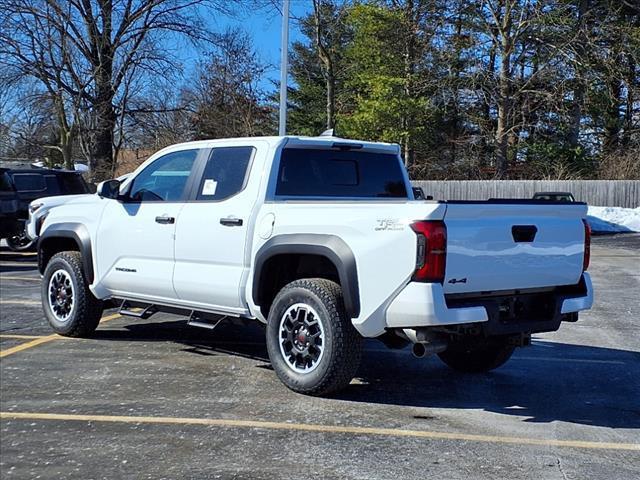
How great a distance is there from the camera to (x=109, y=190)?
7238 millimetres

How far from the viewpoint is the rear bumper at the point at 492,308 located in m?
4.92

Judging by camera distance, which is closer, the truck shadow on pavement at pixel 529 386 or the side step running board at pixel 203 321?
the truck shadow on pavement at pixel 529 386

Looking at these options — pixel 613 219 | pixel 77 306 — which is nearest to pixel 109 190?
pixel 77 306

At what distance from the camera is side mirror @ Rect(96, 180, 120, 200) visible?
720 centimetres

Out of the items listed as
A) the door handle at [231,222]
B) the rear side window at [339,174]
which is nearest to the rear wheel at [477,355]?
the rear side window at [339,174]

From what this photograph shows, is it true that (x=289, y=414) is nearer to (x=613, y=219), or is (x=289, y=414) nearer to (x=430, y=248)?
(x=430, y=248)

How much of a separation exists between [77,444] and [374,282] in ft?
7.07

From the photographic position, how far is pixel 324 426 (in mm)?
5020

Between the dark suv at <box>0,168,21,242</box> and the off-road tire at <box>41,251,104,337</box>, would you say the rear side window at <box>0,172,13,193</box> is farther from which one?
the off-road tire at <box>41,251,104,337</box>

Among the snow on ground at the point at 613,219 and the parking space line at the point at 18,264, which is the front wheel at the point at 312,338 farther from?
the snow on ground at the point at 613,219

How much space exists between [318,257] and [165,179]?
2.06 metres

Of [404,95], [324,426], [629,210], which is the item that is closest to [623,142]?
[629,210]

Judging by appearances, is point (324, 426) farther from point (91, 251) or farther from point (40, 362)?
point (91, 251)

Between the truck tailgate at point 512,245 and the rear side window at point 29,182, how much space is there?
13.7m
